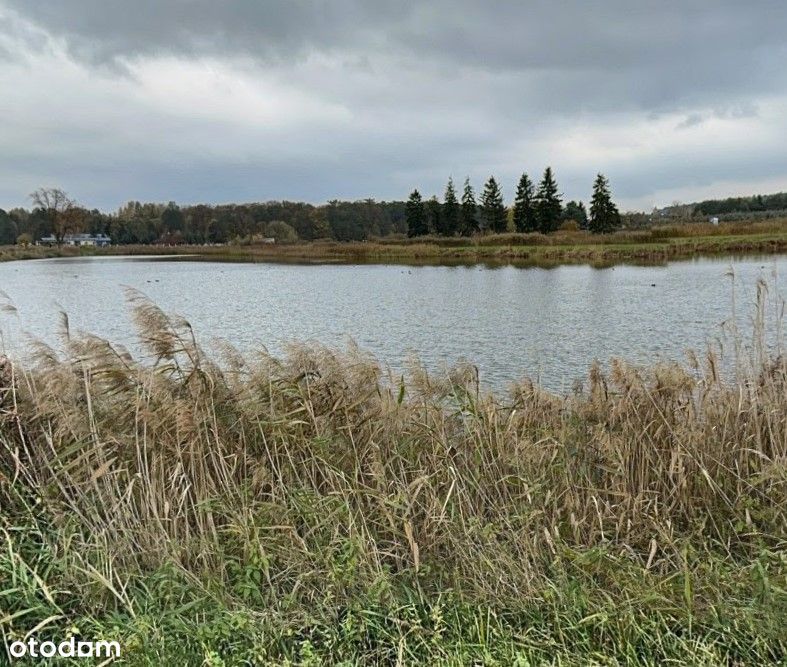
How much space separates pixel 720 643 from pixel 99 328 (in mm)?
18001

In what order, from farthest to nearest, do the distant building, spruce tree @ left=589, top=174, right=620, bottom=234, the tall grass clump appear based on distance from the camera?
the distant building → spruce tree @ left=589, top=174, right=620, bottom=234 → the tall grass clump

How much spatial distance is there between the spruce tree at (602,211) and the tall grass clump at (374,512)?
70.9 meters

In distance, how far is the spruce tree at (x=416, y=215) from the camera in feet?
270

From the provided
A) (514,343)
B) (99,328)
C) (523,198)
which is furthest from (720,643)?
(523,198)

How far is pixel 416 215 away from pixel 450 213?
543 centimetres

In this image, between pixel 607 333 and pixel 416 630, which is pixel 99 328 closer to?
pixel 607 333

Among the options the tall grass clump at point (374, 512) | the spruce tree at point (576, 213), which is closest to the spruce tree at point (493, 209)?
the spruce tree at point (576, 213)

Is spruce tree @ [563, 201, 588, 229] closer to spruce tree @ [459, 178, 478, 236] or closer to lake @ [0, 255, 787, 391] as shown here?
spruce tree @ [459, 178, 478, 236]

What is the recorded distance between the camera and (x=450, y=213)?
266 feet

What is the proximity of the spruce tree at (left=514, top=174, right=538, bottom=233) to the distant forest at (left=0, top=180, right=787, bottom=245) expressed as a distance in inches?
5.6

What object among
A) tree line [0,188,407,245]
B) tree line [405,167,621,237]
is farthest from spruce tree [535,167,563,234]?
tree line [0,188,407,245]

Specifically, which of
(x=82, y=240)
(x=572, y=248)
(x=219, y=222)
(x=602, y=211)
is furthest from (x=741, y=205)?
(x=82, y=240)

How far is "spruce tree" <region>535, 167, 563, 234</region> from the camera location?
248 ft

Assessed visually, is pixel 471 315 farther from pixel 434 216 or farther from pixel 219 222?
pixel 219 222
